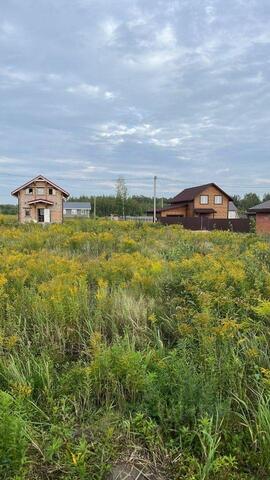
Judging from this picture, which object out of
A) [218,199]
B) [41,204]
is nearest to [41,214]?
[41,204]

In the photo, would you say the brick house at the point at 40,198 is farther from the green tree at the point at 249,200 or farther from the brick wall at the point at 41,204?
the green tree at the point at 249,200

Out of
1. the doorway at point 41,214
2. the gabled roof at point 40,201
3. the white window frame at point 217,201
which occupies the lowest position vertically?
the doorway at point 41,214

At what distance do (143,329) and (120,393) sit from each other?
1.08 metres

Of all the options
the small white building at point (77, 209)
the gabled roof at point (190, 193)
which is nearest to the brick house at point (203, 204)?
the gabled roof at point (190, 193)

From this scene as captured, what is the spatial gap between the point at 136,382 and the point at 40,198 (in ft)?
155

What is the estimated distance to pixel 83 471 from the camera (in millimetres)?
2109

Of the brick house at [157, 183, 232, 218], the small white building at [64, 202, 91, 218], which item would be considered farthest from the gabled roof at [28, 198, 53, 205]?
the small white building at [64, 202, 91, 218]

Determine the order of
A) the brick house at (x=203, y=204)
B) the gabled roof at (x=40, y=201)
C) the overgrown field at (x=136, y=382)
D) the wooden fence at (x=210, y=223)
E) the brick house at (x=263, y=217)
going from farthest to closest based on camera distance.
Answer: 1. the brick house at (x=203, y=204)
2. the gabled roof at (x=40, y=201)
3. the wooden fence at (x=210, y=223)
4. the brick house at (x=263, y=217)
5. the overgrown field at (x=136, y=382)

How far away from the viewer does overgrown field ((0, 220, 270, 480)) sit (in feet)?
7.36

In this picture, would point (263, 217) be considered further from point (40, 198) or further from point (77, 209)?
point (77, 209)

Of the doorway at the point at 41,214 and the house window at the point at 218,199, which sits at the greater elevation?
the house window at the point at 218,199

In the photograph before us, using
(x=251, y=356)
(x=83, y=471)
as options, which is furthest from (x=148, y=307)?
(x=83, y=471)

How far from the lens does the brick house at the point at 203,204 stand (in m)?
56.3

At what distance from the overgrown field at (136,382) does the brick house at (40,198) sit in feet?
148
